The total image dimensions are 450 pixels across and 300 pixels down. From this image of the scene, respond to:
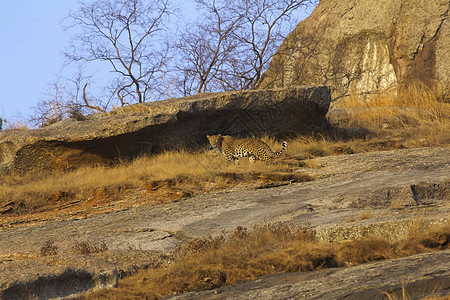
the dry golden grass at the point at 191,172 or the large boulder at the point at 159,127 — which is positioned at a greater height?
the large boulder at the point at 159,127

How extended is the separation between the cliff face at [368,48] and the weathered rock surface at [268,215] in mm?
9558

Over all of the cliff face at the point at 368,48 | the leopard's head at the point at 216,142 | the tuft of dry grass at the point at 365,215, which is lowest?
the tuft of dry grass at the point at 365,215

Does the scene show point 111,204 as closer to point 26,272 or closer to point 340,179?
point 340,179

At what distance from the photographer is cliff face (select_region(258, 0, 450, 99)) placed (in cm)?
2152

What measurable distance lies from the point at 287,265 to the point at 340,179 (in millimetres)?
5686

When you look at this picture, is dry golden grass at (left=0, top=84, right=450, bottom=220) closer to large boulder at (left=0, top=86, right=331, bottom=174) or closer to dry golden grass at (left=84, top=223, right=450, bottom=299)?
large boulder at (left=0, top=86, right=331, bottom=174)

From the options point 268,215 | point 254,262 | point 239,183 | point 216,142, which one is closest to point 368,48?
point 216,142

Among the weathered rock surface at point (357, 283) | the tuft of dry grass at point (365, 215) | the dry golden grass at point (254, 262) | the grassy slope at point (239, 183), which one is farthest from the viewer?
the tuft of dry grass at point (365, 215)

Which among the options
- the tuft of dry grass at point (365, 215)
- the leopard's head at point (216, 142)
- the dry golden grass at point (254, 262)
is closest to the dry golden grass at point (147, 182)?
the leopard's head at point (216, 142)

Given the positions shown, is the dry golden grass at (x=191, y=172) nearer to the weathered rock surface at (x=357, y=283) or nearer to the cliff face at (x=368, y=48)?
the cliff face at (x=368, y=48)

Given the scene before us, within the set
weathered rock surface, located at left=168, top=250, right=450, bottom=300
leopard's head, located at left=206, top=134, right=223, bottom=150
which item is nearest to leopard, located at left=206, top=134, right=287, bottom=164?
leopard's head, located at left=206, top=134, right=223, bottom=150

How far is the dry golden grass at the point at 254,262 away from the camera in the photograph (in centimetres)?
A: 565

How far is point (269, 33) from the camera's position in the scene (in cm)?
1948

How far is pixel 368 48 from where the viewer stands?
81.7 feet
